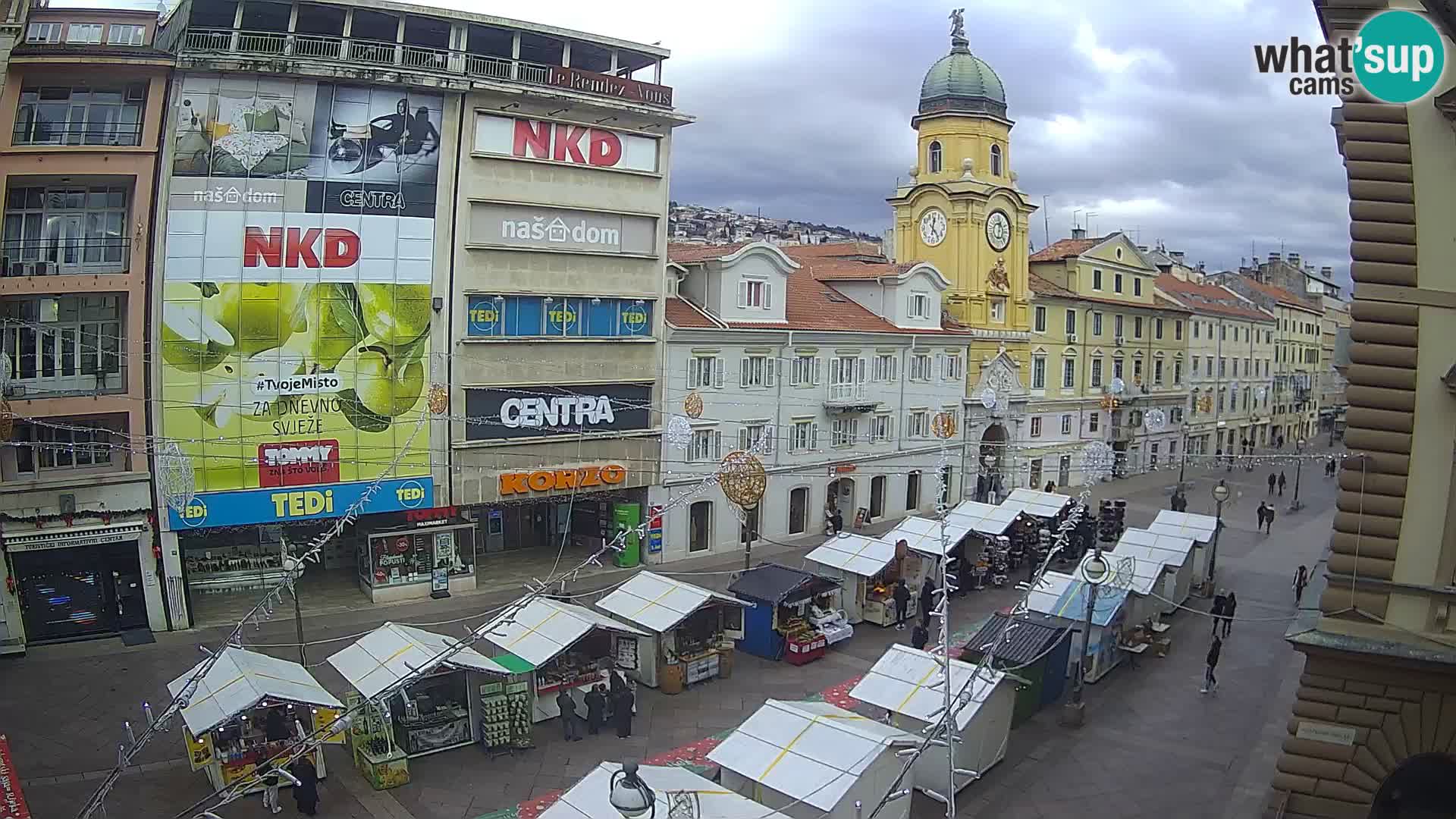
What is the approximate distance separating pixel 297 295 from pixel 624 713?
15.3 m

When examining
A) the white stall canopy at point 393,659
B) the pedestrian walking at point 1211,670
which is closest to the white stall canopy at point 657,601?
the white stall canopy at point 393,659

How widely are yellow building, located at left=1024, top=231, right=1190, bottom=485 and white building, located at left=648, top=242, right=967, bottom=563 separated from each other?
21.3 ft

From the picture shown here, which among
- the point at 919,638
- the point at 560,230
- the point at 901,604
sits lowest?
the point at 919,638

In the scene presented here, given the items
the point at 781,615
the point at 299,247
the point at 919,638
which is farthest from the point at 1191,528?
the point at 299,247

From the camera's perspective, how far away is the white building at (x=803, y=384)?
116 feet

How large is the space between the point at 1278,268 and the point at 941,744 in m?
90.2

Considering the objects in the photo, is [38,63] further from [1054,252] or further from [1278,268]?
[1278,268]

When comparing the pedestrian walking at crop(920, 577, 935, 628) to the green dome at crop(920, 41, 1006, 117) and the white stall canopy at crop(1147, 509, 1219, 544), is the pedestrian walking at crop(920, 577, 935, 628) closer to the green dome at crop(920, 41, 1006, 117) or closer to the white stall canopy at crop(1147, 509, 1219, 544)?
the white stall canopy at crop(1147, 509, 1219, 544)

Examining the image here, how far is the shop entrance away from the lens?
1003 inches

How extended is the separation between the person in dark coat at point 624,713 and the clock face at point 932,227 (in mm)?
32148

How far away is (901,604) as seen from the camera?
27.7 meters

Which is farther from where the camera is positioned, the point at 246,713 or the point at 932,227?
the point at 932,227

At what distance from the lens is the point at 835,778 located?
14.7m

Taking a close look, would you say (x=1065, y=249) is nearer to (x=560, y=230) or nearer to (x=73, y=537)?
(x=560, y=230)
